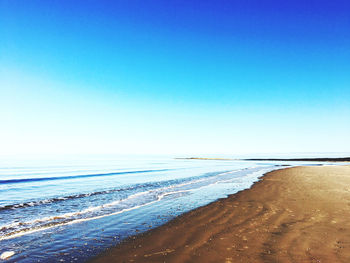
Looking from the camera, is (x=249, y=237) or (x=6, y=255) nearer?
(x=6, y=255)

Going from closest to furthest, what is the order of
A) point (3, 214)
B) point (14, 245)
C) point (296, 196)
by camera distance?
point (14, 245) < point (3, 214) < point (296, 196)

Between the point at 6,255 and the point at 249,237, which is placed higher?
the point at 249,237

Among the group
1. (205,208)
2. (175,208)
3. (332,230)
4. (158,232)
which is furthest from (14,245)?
(332,230)

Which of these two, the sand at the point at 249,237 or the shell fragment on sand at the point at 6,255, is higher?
the sand at the point at 249,237

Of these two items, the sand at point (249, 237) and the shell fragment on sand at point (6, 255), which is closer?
the sand at point (249, 237)

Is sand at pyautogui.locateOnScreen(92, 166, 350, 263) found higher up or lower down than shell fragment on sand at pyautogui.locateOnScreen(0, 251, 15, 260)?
higher up

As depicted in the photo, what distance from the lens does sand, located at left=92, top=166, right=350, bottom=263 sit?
5.23 metres

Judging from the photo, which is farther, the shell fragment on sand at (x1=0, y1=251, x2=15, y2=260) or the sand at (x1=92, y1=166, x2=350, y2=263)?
the shell fragment on sand at (x1=0, y1=251, x2=15, y2=260)

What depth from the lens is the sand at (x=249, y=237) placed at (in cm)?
523

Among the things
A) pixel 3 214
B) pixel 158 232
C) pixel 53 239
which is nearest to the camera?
pixel 53 239

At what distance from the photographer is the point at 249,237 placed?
6441 mm

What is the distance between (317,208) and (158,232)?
736cm

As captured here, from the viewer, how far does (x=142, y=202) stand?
493 inches

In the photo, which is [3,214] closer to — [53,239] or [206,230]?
[53,239]
